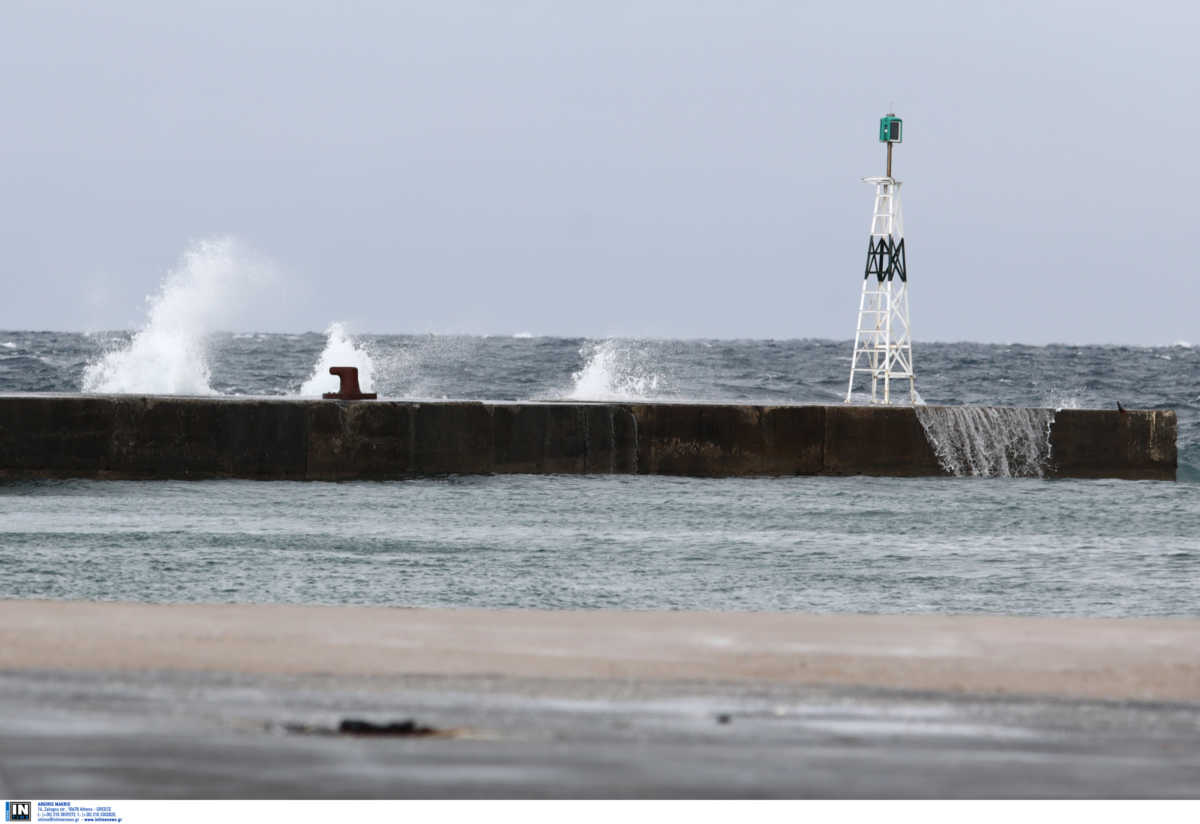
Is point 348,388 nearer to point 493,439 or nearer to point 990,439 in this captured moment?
point 493,439

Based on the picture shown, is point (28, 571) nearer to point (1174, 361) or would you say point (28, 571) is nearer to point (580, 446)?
point (580, 446)

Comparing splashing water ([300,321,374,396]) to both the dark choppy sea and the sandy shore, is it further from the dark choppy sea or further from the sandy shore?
the sandy shore

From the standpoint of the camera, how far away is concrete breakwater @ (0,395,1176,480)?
45.3 ft

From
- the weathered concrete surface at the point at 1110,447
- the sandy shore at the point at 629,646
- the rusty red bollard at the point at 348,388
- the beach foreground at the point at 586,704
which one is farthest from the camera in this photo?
the weathered concrete surface at the point at 1110,447

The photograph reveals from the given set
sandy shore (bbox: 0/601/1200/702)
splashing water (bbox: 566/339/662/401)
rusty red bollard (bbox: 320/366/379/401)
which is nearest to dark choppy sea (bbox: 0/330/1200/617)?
rusty red bollard (bbox: 320/366/379/401)

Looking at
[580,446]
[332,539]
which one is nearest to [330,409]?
[580,446]

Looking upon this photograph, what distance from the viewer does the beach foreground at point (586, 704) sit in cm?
272

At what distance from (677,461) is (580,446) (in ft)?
3.05

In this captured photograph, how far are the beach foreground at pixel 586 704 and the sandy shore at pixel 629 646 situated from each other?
0.01m

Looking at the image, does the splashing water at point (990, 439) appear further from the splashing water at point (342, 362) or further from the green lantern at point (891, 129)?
the splashing water at point (342, 362)

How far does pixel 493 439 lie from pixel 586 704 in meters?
11.3

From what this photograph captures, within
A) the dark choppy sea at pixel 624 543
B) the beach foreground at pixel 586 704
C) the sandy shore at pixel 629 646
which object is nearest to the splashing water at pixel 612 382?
the dark choppy sea at pixel 624 543

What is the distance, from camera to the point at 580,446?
1479cm

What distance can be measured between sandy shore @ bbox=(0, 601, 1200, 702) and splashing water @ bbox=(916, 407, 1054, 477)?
1063 cm
